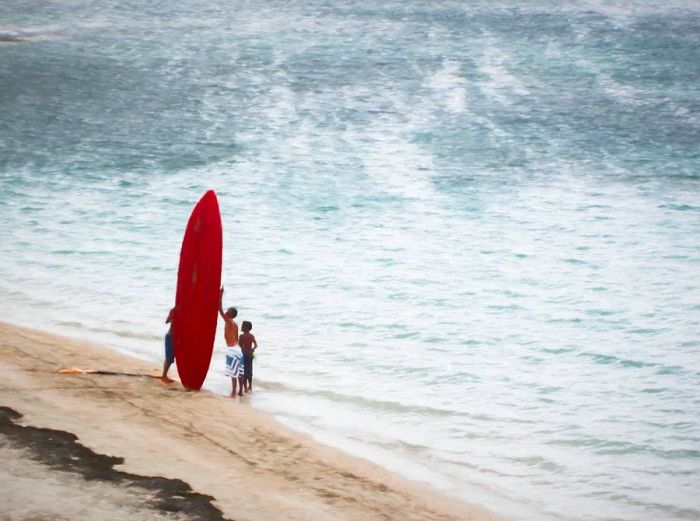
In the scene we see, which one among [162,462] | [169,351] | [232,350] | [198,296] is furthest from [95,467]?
[232,350]

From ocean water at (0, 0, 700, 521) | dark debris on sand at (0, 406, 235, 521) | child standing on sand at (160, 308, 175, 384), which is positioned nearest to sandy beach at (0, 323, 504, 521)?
dark debris on sand at (0, 406, 235, 521)

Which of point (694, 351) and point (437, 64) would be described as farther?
point (437, 64)

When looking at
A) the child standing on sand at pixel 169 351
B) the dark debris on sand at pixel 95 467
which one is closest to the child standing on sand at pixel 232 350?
the child standing on sand at pixel 169 351

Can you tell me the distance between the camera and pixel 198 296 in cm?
787

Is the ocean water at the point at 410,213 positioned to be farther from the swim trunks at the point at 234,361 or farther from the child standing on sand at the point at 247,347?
the swim trunks at the point at 234,361

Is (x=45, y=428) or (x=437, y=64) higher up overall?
(x=437, y=64)

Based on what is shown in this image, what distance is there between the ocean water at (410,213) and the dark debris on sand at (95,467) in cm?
221

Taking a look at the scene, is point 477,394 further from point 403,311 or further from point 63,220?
point 63,220

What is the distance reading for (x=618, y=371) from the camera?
10.7 m

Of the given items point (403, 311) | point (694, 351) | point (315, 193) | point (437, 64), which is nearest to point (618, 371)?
point (694, 351)

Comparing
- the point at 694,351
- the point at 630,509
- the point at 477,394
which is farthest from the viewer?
the point at 694,351

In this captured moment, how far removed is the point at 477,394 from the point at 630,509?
269 centimetres

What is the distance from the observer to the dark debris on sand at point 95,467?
17.8ft

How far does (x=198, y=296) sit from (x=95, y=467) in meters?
2.29
